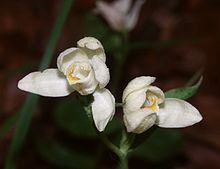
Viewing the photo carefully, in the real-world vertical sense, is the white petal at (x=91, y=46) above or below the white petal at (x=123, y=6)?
above

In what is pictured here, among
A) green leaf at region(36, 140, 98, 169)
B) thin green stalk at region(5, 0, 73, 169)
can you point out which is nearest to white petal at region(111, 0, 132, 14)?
green leaf at region(36, 140, 98, 169)

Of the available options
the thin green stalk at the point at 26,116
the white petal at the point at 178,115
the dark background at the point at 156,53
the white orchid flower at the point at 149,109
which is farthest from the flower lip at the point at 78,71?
the dark background at the point at 156,53

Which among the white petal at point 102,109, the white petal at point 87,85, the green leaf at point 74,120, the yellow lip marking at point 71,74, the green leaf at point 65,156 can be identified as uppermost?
the yellow lip marking at point 71,74

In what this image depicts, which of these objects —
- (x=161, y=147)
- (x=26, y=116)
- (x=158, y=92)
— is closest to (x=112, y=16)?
(x=161, y=147)

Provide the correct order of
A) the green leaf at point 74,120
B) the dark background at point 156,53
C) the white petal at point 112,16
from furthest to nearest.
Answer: the dark background at point 156,53 < the green leaf at point 74,120 < the white petal at point 112,16

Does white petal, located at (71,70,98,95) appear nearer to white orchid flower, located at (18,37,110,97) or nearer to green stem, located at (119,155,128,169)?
white orchid flower, located at (18,37,110,97)

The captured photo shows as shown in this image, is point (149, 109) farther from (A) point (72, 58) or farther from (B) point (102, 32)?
(B) point (102, 32)

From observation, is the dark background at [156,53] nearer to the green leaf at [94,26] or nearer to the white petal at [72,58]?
the green leaf at [94,26]

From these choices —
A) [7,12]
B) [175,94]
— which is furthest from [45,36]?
[175,94]

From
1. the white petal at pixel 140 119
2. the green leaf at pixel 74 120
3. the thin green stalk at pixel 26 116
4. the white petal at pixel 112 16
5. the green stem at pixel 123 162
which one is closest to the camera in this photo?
the white petal at pixel 140 119
